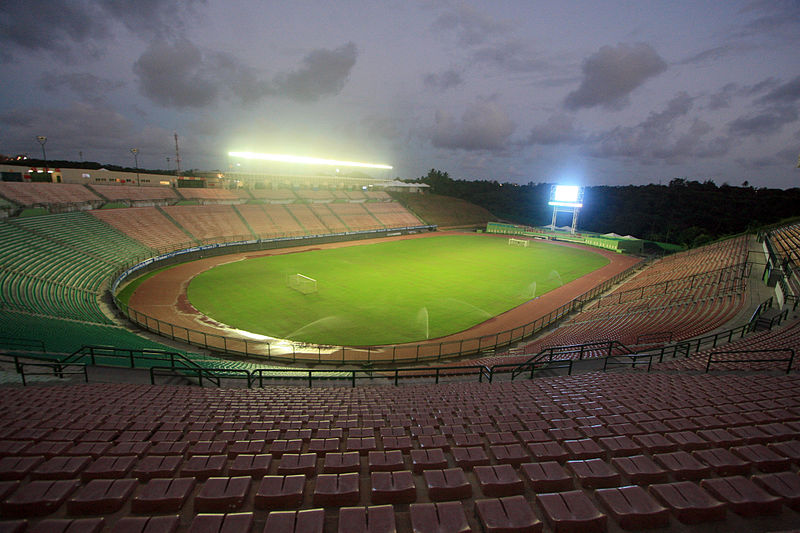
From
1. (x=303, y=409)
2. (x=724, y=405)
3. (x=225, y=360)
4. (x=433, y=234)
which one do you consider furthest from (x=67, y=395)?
(x=433, y=234)

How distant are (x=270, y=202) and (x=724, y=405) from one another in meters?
64.2

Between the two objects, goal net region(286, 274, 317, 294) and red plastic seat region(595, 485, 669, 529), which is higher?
red plastic seat region(595, 485, 669, 529)

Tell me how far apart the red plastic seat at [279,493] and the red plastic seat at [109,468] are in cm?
217

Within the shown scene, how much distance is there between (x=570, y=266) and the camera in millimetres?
44688

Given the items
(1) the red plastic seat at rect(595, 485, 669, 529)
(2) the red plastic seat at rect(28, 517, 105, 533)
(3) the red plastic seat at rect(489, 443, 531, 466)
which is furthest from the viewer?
(3) the red plastic seat at rect(489, 443, 531, 466)

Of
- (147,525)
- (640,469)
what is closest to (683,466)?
(640,469)

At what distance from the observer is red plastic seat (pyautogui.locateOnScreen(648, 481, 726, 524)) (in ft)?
12.3

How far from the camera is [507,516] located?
3701 millimetres

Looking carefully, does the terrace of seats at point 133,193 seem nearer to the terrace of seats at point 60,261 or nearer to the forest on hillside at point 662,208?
the terrace of seats at point 60,261

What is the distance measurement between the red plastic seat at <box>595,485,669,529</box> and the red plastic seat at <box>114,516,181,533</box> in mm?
4495

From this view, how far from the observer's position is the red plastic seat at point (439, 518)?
355cm

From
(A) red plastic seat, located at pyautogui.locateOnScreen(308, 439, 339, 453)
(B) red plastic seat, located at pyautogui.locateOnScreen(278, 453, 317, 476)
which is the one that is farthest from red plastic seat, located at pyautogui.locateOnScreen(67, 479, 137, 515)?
(A) red plastic seat, located at pyautogui.locateOnScreen(308, 439, 339, 453)

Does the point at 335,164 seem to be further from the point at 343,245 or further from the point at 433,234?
the point at 343,245

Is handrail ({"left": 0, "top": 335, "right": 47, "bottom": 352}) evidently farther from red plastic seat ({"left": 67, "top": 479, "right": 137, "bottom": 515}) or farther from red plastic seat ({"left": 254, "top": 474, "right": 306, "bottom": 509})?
red plastic seat ({"left": 254, "top": 474, "right": 306, "bottom": 509})
